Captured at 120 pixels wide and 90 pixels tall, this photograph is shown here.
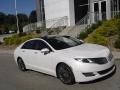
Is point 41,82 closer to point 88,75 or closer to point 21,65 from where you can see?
point 88,75

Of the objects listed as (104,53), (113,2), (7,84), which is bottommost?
(7,84)

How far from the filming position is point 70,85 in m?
7.93

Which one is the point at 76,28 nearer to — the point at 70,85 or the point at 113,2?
the point at 113,2

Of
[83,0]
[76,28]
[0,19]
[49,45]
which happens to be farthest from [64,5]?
[0,19]

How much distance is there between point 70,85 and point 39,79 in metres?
1.69

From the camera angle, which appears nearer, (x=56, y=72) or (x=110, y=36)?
(x=56, y=72)

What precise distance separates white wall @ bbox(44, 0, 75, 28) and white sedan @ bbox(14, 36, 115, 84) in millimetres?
17404

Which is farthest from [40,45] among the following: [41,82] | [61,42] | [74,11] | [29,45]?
[74,11]

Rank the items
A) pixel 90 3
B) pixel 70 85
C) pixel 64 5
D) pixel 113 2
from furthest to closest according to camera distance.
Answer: pixel 64 5
pixel 90 3
pixel 113 2
pixel 70 85

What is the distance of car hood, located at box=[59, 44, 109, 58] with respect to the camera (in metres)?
7.73

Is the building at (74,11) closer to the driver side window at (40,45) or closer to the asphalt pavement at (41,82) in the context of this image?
the driver side window at (40,45)

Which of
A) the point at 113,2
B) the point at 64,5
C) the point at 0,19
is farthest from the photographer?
the point at 0,19

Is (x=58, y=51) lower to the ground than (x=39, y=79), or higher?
higher

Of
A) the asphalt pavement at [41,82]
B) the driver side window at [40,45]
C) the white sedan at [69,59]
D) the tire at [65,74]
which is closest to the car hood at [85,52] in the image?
the white sedan at [69,59]
